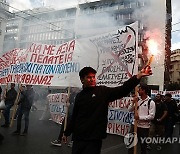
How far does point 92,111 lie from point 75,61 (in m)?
4.18

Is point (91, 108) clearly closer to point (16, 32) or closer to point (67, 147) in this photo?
point (67, 147)

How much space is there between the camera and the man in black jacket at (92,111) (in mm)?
3248

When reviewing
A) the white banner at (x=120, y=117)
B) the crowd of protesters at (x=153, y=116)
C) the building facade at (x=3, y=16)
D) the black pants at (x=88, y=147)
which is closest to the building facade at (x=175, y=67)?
the building facade at (x=3, y=16)

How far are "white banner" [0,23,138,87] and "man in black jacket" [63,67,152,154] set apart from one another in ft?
8.05

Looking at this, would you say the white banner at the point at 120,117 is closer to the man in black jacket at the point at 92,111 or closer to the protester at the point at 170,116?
the protester at the point at 170,116

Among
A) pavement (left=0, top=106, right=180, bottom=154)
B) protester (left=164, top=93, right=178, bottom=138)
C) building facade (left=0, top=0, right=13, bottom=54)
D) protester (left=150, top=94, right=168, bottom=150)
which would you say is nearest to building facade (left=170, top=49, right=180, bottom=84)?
building facade (left=0, top=0, right=13, bottom=54)

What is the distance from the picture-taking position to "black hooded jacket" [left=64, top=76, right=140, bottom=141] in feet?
10.6

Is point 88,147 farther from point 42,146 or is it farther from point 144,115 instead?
point 42,146

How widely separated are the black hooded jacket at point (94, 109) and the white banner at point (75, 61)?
2470 millimetres

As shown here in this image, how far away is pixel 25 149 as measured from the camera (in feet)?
21.2

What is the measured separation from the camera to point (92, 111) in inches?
130

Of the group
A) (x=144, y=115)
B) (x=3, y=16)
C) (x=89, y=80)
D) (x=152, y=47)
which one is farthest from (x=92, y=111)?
(x=3, y=16)

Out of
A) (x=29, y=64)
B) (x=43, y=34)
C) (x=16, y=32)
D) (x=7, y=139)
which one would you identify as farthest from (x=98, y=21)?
(x=16, y=32)

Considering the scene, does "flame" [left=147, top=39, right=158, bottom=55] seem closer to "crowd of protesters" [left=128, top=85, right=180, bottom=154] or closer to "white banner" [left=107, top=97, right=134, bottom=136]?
"crowd of protesters" [left=128, top=85, right=180, bottom=154]
